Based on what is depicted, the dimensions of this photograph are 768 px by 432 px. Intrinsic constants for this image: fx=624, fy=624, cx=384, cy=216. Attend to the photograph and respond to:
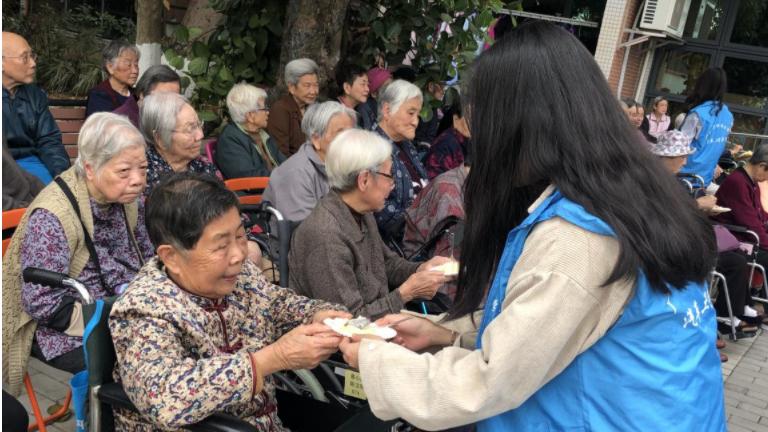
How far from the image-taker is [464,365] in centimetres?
141

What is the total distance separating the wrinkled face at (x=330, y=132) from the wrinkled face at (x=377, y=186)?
1177 mm

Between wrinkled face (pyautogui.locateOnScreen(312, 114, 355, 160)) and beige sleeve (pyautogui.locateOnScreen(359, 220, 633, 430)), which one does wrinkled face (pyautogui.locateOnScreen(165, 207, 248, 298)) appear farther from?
wrinkled face (pyautogui.locateOnScreen(312, 114, 355, 160))

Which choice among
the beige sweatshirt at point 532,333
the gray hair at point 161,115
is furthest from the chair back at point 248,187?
the beige sweatshirt at point 532,333

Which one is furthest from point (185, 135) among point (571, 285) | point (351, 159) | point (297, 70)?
point (571, 285)

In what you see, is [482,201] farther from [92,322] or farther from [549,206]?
[92,322]

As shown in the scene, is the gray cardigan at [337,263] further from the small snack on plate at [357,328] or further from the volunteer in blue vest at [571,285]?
the volunteer in blue vest at [571,285]

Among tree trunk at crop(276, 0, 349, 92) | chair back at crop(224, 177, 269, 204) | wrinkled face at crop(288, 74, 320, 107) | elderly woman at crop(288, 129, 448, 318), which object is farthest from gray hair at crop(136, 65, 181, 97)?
elderly woman at crop(288, 129, 448, 318)

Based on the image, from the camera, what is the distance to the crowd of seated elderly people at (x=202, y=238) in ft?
5.57

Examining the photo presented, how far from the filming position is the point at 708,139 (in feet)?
21.1

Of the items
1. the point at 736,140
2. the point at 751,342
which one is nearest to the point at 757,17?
the point at 736,140

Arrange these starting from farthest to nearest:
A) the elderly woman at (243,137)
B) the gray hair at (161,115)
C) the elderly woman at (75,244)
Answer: the elderly woman at (243,137), the gray hair at (161,115), the elderly woman at (75,244)

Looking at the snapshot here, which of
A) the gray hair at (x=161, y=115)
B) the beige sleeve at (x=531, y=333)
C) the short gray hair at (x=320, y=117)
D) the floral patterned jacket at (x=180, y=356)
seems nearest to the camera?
the beige sleeve at (x=531, y=333)

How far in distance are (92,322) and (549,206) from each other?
126 cm

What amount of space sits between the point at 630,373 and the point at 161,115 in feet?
9.13
